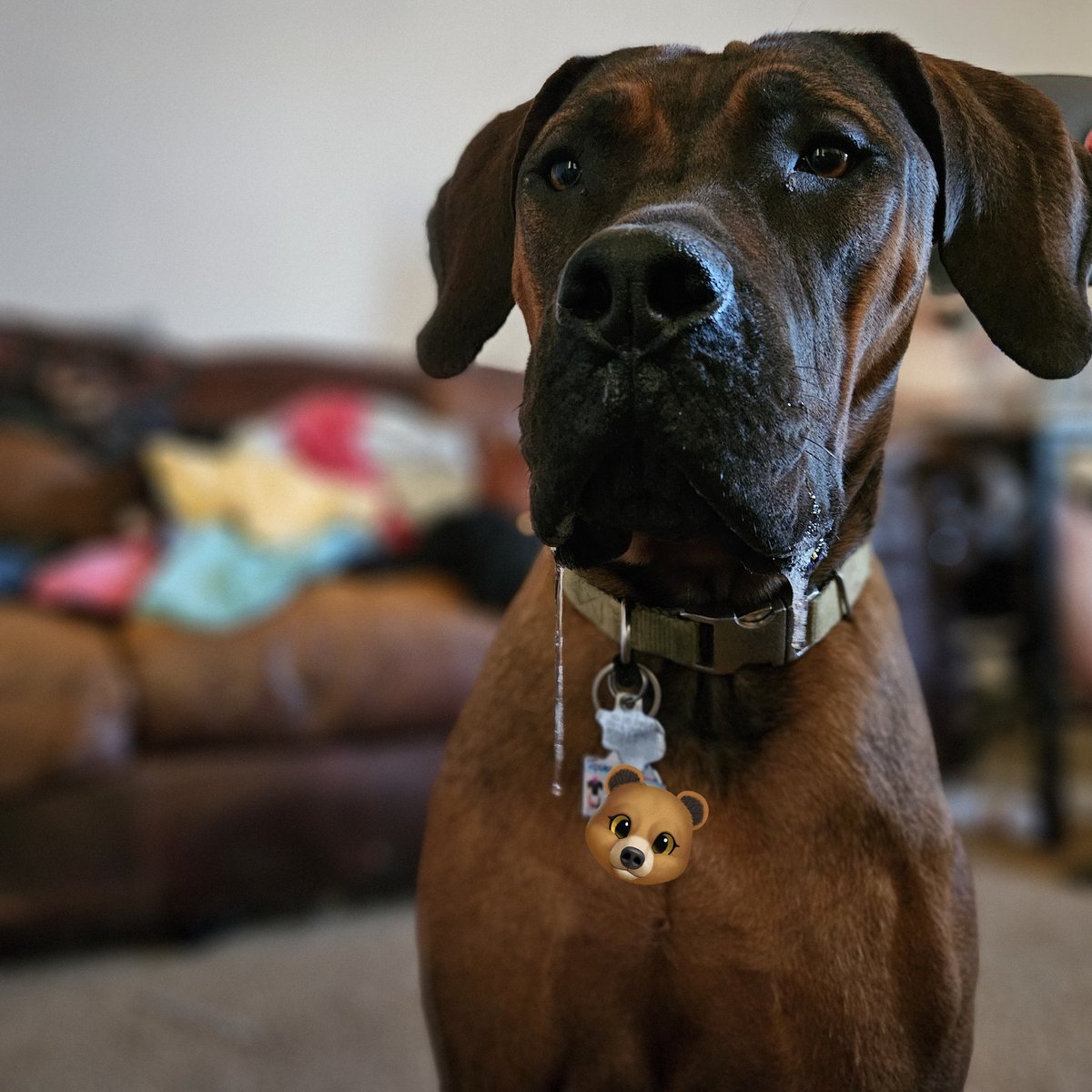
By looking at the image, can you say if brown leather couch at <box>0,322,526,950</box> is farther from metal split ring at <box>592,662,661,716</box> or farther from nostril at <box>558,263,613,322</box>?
nostril at <box>558,263,613,322</box>

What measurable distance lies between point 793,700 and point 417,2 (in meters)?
0.58

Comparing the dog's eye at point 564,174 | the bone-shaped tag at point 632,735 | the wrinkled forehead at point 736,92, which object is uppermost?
the wrinkled forehead at point 736,92

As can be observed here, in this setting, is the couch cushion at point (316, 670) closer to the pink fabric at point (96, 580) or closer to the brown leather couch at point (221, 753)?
the brown leather couch at point (221, 753)

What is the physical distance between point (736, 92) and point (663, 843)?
1.42ft

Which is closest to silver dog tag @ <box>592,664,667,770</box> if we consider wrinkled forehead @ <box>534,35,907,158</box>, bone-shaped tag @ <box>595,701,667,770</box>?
bone-shaped tag @ <box>595,701,667,770</box>

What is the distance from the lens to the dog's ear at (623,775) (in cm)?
68

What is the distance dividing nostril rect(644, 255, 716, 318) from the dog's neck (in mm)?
235

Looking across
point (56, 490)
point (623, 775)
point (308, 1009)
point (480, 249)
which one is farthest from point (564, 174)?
point (56, 490)

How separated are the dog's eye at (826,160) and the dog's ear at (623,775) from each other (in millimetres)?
374

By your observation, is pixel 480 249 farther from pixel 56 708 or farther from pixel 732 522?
pixel 56 708

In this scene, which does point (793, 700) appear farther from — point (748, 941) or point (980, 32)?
point (980, 32)

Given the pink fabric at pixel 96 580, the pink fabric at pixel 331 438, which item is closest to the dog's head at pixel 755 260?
the pink fabric at pixel 96 580

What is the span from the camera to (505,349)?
743 millimetres

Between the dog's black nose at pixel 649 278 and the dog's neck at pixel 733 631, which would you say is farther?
the dog's neck at pixel 733 631
